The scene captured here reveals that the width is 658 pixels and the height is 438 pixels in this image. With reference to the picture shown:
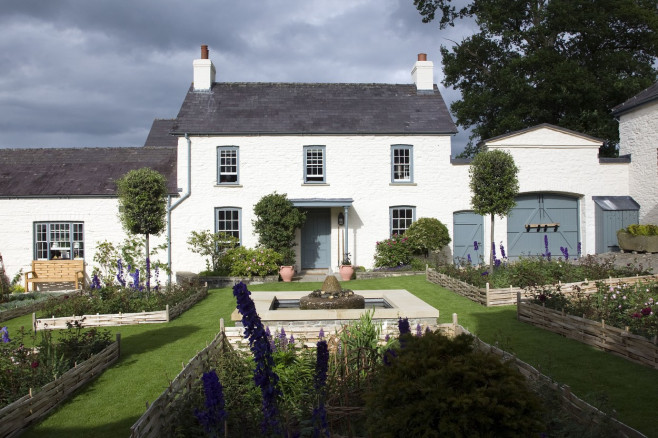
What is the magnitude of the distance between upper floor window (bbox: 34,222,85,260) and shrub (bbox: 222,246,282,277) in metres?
5.90

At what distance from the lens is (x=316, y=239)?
808 inches

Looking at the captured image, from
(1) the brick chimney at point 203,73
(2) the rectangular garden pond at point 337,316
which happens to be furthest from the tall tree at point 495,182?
(1) the brick chimney at point 203,73

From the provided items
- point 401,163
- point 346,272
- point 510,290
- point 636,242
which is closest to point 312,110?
point 401,163

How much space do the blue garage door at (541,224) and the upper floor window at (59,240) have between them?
54.8ft

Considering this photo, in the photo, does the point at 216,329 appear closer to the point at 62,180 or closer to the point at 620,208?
the point at 62,180

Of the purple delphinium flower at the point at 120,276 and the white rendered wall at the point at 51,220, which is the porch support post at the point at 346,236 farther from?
the white rendered wall at the point at 51,220

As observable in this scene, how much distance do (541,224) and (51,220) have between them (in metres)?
19.1

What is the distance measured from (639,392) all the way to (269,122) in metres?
16.5

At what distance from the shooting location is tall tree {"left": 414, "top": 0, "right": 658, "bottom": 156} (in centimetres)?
2578

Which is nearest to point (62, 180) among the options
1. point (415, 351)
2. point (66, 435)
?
point (66, 435)

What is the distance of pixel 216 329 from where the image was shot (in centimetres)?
1037

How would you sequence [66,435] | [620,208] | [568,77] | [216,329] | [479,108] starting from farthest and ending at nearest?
[479,108] < [568,77] < [620,208] < [216,329] < [66,435]

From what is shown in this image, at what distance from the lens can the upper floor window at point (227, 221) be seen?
19781mm

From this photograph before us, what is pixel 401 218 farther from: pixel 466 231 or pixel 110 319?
pixel 110 319
